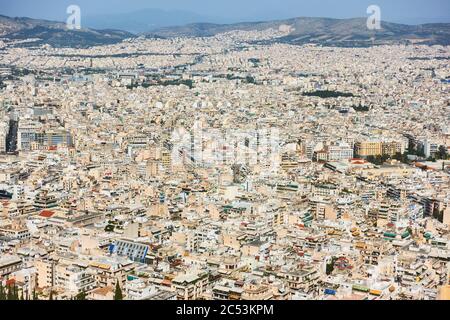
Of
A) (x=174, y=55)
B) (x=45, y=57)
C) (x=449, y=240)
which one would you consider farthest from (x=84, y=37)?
(x=449, y=240)

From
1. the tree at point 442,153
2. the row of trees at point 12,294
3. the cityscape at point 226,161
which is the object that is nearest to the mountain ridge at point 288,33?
the cityscape at point 226,161

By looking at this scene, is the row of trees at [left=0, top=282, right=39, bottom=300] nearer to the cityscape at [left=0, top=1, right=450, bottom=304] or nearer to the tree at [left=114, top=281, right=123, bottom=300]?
the cityscape at [left=0, top=1, right=450, bottom=304]

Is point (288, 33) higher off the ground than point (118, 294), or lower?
higher

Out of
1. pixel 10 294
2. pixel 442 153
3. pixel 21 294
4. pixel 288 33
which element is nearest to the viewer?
pixel 10 294

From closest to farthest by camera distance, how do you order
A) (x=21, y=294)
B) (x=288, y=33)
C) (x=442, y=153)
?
(x=21, y=294) → (x=442, y=153) → (x=288, y=33)

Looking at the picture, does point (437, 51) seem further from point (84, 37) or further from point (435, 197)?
point (435, 197)

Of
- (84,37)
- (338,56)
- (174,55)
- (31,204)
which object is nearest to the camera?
(31,204)

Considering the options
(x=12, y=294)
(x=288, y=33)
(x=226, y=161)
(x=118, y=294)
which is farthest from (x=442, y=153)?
(x=12, y=294)

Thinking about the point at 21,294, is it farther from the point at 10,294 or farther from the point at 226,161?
the point at 226,161

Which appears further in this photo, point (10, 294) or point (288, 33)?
point (288, 33)
